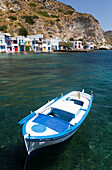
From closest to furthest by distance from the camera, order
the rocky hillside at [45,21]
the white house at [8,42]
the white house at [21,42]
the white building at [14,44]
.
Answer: the white house at [8,42], the white building at [14,44], the white house at [21,42], the rocky hillside at [45,21]

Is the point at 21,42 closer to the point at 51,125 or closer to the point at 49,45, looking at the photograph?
the point at 49,45

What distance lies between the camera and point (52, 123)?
25.3 ft

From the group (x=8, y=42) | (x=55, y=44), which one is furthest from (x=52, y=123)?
(x=55, y=44)

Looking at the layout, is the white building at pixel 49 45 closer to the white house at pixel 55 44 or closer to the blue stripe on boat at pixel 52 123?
the white house at pixel 55 44

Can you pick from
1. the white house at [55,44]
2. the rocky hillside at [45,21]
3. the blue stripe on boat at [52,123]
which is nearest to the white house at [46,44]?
the white house at [55,44]

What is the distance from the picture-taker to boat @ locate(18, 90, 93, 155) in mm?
6258

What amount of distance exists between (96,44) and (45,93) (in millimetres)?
157428

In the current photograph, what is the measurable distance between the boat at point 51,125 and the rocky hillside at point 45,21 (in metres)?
99.4

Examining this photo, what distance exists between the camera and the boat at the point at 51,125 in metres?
6.26

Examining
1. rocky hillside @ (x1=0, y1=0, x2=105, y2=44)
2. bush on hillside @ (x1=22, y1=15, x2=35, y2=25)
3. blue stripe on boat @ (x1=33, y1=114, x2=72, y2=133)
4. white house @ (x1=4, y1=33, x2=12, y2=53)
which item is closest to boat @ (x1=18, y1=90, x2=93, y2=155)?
blue stripe on boat @ (x1=33, y1=114, x2=72, y2=133)

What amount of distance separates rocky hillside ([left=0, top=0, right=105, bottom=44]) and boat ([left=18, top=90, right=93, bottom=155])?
3914 inches

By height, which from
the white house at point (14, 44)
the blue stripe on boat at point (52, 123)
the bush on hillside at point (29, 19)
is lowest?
the blue stripe on boat at point (52, 123)

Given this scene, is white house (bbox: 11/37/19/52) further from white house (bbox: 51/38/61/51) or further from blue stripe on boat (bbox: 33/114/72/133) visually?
blue stripe on boat (bbox: 33/114/72/133)

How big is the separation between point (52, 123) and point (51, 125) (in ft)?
0.68
